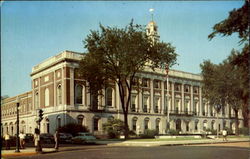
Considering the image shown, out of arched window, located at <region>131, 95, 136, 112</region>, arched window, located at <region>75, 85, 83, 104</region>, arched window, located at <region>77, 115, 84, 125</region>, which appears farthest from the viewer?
arched window, located at <region>131, 95, 136, 112</region>

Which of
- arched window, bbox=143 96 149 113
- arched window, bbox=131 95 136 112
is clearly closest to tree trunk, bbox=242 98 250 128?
arched window, bbox=143 96 149 113

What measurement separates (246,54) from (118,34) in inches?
798

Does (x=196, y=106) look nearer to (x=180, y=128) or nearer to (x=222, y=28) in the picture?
(x=180, y=128)

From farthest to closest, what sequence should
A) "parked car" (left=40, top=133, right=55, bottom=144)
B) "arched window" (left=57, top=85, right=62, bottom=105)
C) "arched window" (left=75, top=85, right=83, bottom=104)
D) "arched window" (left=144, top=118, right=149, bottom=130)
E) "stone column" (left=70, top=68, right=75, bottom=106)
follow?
"arched window" (left=144, top=118, right=149, bottom=130), "arched window" (left=75, top=85, right=83, bottom=104), "arched window" (left=57, top=85, right=62, bottom=105), "stone column" (left=70, top=68, right=75, bottom=106), "parked car" (left=40, top=133, right=55, bottom=144)

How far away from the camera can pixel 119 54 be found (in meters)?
34.9

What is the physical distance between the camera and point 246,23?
1584 centimetres

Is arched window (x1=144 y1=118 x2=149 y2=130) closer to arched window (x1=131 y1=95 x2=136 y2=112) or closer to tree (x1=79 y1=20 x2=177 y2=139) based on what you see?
arched window (x1=131 y1=95 x2=136 y2=112)

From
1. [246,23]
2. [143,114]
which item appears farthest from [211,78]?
[246,23]

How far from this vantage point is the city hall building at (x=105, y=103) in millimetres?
47812

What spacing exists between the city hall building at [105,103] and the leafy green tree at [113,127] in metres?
1.99

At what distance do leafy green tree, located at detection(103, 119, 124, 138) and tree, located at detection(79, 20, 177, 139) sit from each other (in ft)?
36.6

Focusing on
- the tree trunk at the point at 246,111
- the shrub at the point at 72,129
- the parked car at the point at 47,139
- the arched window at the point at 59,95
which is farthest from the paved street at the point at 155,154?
the arched window at the point at 59,95

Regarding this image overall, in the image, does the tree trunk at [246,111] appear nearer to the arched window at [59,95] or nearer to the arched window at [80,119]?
the arched window at [80,119]

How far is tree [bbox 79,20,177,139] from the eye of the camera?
34.8 metres
